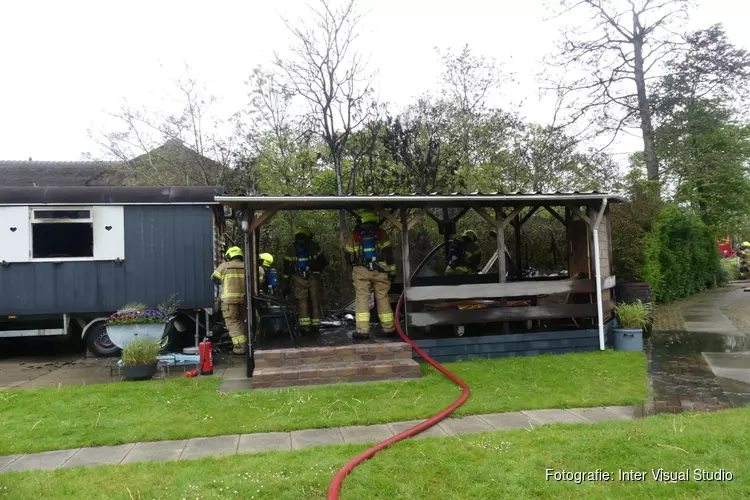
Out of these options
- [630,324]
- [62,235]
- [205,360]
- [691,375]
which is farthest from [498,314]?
[62,235]

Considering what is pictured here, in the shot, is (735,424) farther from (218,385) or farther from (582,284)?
(218,385)

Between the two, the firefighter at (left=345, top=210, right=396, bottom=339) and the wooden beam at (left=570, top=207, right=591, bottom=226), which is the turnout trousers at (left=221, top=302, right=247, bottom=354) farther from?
the wooden beam at (left=570, top=207, right=591, bottom=226)

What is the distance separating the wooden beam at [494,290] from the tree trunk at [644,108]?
12.2 meters

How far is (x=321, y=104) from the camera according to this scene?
1309 centimetres

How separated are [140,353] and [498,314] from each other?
500 centimetres

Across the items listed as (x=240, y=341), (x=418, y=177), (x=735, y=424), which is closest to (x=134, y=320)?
(x=240, y=341)

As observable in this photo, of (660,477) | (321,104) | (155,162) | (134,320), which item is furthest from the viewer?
(155,162)

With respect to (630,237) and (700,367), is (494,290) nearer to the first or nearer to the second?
(700,367)

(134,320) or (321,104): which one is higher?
(321,104)

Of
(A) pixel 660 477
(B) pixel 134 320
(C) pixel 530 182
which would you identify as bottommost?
(A) pixel 660 477

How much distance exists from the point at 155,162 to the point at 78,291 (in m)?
8.10

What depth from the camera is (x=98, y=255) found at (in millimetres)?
8516

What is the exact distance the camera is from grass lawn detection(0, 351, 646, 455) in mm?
4742

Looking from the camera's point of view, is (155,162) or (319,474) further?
(155,162)
